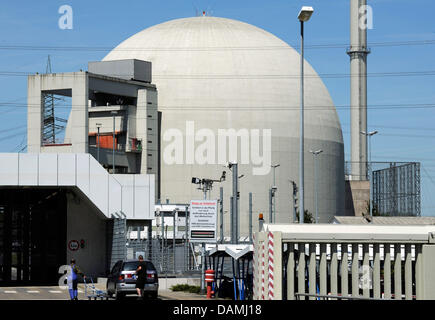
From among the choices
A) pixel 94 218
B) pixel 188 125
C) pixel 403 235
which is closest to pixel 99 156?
pixel 188 125

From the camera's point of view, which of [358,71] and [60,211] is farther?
[358,71]

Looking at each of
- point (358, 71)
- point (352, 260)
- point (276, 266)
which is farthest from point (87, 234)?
point (358, 71)

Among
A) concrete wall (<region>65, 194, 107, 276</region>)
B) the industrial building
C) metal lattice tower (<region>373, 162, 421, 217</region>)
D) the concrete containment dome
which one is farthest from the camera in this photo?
metal lattice tower (<region>373, 162, 421, 217</region>)

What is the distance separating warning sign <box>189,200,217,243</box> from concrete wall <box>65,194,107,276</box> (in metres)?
12.0

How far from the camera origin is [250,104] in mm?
110750

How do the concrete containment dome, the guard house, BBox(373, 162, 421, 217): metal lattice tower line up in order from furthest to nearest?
BBox(373, 162, 421, 217): metal lattice tower, the concrete containment dome, the guard house

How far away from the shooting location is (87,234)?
50406mm

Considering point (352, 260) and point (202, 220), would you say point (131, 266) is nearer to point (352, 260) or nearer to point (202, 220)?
point (202, 220)

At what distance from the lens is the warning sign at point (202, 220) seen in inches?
1547

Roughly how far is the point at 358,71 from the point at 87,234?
3059 inches

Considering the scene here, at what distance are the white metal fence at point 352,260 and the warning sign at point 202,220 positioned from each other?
575 inches

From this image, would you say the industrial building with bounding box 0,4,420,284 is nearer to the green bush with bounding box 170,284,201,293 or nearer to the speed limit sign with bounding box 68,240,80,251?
the speed limit sign with bounding box 68,240,80,251

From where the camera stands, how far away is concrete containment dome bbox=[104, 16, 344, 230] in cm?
10925

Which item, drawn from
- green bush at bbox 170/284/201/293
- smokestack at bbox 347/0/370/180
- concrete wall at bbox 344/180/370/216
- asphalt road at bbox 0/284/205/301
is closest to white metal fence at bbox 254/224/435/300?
asphalt road at bbox 0/284/205/301
